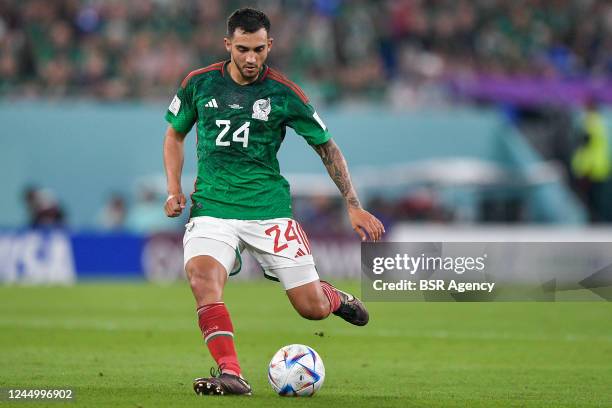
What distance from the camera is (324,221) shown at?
24.7 m

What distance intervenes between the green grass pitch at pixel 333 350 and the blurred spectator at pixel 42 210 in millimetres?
3783

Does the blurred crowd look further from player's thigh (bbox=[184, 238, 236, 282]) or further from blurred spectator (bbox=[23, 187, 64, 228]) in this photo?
player's thigh (bbox=[184, 238, 236, 282])

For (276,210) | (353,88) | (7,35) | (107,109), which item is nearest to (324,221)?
(353,88)

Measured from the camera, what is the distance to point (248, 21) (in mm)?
8078

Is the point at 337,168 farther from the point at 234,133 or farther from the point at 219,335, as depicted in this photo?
the point at 219,335

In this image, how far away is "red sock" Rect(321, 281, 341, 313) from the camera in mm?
8674

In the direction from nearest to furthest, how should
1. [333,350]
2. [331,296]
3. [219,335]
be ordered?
[219,335], [331,296], [333,350]

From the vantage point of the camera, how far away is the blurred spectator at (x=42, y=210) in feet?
74.6

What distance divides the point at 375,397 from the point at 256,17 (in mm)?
2604

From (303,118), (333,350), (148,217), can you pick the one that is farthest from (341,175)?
(148,217)

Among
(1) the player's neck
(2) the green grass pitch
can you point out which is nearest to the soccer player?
(1) the player's neck

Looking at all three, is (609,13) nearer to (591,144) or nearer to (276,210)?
(591,144)

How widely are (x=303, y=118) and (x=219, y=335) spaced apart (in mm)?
1601

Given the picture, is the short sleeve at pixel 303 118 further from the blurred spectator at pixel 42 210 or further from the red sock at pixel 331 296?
the blurred spectator at pixel 42 210
